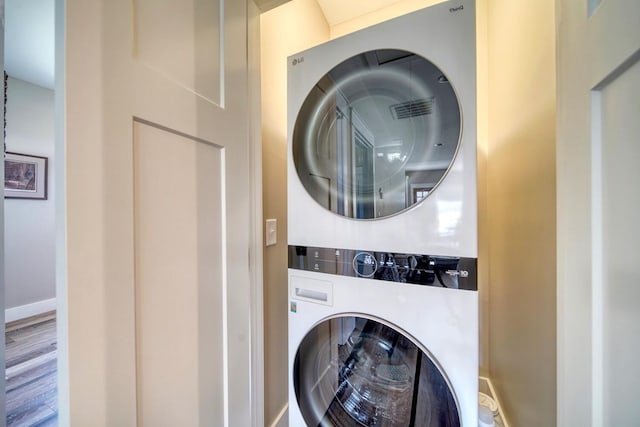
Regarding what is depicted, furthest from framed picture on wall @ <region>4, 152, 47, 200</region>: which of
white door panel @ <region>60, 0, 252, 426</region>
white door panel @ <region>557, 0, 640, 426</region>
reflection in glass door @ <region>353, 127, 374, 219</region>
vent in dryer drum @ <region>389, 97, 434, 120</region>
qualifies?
white door panel @ <region>557, 0, 640, 426</region>

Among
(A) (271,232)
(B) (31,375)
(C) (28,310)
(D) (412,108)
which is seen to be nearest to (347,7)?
(D) (412,108)

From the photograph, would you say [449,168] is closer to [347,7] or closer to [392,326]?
[392,326]

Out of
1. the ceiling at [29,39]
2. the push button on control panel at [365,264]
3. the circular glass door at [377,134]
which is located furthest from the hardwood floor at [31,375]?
the ceiling at [29,39]

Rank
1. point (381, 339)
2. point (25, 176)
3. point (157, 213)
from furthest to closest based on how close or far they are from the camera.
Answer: point (25, 176) → point (381, 339) → point (157, 213)

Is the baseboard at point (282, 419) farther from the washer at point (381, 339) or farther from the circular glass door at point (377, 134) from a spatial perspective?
the circular glass door at point (377, 134)

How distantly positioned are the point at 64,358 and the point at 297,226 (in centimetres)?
66

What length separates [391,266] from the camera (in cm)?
76

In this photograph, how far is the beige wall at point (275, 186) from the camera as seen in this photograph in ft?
3.61

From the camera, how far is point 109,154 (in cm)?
44

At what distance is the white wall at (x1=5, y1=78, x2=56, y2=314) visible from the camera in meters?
2.51

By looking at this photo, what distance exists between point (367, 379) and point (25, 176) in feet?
13.3

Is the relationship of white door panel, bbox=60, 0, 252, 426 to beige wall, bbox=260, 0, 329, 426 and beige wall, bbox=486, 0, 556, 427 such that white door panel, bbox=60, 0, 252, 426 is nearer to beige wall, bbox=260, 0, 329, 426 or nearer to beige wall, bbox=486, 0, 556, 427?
beige wall, bbox=260, 0, 329, 426

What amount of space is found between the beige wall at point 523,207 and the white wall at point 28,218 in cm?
393

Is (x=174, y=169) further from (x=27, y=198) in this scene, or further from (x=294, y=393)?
(x=27, y=198)
